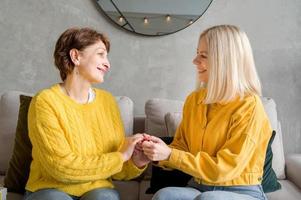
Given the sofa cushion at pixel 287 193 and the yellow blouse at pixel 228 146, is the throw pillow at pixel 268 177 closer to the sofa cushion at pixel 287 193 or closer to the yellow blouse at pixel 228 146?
the sofa cushion at pixel 287 193

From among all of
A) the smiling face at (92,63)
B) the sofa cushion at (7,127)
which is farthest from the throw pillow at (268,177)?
the sofa cushion at (7,127)

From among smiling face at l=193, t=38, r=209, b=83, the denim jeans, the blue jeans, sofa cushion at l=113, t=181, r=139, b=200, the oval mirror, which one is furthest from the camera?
the oval mirror

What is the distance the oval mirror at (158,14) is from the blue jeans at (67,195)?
3.92ft

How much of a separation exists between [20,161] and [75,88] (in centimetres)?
47

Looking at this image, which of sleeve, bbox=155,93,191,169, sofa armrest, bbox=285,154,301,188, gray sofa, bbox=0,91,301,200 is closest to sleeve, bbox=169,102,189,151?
sleeve, bbox=155,93,191,169

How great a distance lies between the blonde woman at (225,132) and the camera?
152 cm

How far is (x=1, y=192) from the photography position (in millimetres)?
1320

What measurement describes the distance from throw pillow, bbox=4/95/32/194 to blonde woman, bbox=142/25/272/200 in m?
0.63

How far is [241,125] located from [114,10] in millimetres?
1288

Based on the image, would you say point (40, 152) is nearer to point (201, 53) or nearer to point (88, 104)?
point (88, 104)

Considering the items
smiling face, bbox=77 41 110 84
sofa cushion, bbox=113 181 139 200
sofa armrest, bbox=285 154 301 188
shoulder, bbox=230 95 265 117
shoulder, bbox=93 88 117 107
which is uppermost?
smiling face, bbox=77 41 110 84

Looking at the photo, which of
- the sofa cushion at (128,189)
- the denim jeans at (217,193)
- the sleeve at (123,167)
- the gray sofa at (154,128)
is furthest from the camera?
the gray sofa at (154,128)

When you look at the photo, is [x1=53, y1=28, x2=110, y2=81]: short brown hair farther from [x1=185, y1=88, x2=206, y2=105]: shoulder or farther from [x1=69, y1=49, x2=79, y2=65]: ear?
[x1=185, y1=88, x2=206, y2=105]: shoulder

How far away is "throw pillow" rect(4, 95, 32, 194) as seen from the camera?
1.86 metres
